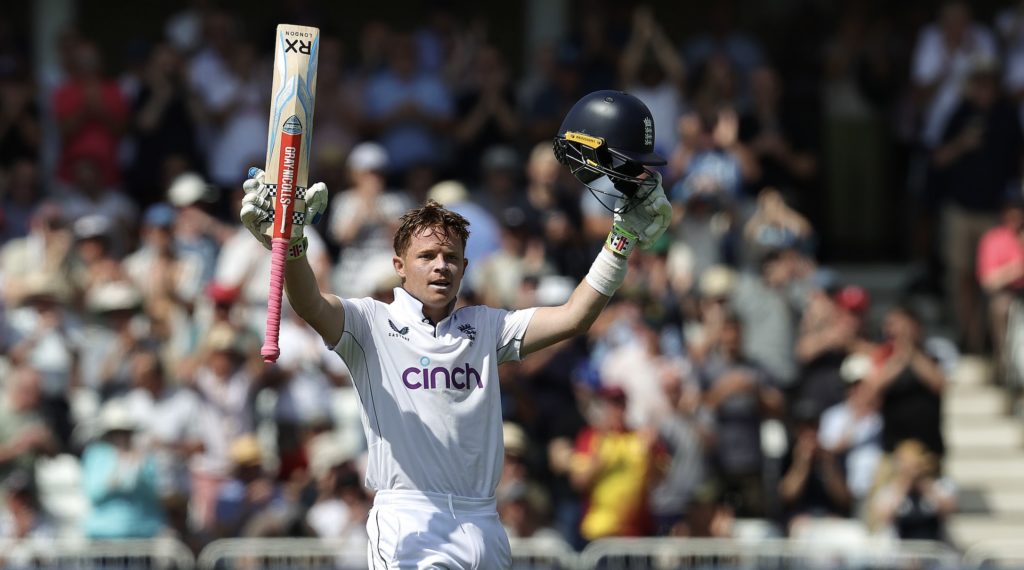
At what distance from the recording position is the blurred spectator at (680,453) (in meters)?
13.1

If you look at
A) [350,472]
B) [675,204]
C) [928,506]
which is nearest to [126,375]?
[350,472]

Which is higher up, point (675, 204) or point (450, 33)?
point (450, 33)

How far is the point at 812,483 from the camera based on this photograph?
1316cm


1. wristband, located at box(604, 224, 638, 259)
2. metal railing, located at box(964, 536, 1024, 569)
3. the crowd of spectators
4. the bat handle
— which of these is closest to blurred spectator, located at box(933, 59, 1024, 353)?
the crowd of spectators

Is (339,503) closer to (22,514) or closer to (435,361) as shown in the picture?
(22,514)

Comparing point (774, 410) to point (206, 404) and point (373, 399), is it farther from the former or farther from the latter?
point (373, 399)

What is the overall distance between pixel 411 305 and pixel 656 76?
9.12 m

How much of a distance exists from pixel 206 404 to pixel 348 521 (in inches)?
61.6

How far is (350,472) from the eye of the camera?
40.8 feet

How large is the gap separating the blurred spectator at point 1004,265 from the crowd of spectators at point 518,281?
3 centimetres

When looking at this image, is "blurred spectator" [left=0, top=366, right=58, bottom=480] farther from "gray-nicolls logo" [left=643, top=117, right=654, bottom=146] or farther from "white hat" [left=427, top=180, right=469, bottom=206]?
"gray-nicolls logo" [left=643, top=117, right=654, bottom=146]

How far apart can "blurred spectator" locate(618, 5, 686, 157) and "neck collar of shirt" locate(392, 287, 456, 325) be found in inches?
330

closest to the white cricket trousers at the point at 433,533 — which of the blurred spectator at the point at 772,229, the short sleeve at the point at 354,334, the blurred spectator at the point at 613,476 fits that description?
the short sleeve at the point at 354,334

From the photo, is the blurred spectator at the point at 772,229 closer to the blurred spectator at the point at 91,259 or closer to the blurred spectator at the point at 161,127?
the blurred spectator at the point at 161,127
